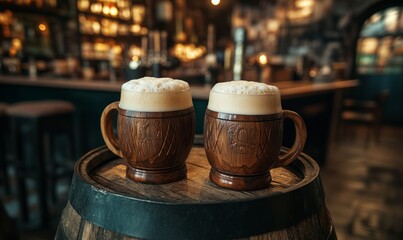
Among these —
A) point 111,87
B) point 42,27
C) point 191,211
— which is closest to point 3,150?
point 111,87

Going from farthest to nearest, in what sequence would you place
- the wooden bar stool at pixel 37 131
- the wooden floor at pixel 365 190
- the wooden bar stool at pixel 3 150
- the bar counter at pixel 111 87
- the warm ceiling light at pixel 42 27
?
1. the warm ceiling light at pixel 42 27
2. the wooden bar stool at pixel 3 150
3. the wooden floor at pixel 365 190
4. the wooden bar stool at pixel 37 131
5. the bar counter at pixel 111 87

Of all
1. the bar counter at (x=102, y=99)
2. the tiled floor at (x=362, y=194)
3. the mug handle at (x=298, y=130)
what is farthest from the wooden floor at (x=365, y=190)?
the mug handle at (x=298, y=130)

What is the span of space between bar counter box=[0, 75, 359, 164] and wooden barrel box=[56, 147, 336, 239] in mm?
1373

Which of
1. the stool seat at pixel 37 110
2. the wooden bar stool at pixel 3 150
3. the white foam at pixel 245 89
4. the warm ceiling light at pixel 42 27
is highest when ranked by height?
the warm ceiling light at pixel 42 27

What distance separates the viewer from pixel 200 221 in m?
0.58

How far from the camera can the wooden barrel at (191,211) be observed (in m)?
0.58

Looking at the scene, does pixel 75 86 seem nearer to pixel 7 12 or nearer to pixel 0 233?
pixel 0 233

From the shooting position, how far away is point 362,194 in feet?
10.2

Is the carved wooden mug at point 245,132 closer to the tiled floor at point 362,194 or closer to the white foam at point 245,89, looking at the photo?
the white foam at point 245,89

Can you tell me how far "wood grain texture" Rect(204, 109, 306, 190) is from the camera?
648 mm

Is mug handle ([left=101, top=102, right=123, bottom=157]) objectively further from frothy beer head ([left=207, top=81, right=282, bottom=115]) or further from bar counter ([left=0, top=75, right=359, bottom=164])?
bar counter ([left=0, top=75, right=359, bottom=164])

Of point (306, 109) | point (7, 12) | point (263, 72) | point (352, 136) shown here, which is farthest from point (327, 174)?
point (7, 12)

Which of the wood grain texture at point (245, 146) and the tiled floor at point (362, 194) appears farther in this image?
the tiled floor at point (362, 194)

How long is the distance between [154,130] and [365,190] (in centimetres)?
319
